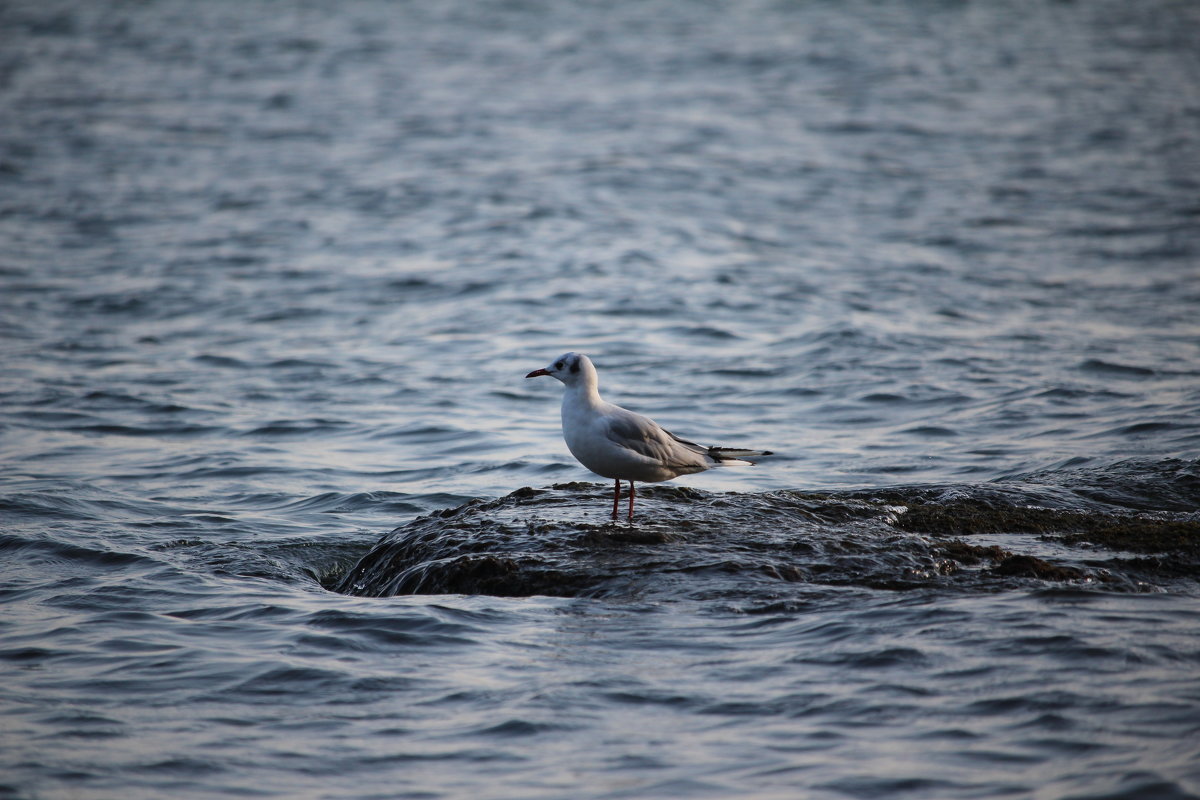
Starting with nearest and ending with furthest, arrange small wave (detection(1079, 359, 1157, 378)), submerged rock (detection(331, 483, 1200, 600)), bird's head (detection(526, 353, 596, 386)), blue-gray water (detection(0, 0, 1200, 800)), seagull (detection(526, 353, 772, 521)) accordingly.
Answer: blue-gray water (detection(0, 0, 1200, 800)) → submerged rock (detection(331, 483, 1200, 600)) → seagull (detection(526, 353, 772, 521)) → bird's head (detection(526, 353, 596, 386)) → small wave (detection(1079, 359, 1157, 378))

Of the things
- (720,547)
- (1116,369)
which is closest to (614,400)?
(1116,369)

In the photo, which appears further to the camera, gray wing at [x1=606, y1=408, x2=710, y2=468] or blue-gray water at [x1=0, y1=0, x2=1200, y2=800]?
gray wing at [x1=606, y1=408, x2=710, y2=468]

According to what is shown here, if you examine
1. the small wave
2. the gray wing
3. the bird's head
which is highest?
the bird's head

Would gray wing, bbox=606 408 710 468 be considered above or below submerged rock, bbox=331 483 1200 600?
above

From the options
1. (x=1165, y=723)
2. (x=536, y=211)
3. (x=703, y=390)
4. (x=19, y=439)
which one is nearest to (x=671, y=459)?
(x=1165, y=723)

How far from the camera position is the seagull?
641 cm

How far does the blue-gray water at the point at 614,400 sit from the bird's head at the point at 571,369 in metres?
0.79

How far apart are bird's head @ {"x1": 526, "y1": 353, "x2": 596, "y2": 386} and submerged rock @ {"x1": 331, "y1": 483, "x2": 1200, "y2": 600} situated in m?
0.78

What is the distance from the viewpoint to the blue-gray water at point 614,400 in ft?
15.4

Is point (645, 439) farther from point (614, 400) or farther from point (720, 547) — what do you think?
point (614, 400)

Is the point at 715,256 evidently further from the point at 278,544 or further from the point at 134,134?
the point at 134,134

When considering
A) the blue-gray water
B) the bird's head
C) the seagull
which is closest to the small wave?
the blue-gray water

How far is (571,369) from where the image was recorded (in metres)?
6.83

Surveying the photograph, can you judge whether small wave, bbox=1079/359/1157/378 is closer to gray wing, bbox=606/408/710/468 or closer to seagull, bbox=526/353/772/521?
seagull, bbox=526/353/772/521
